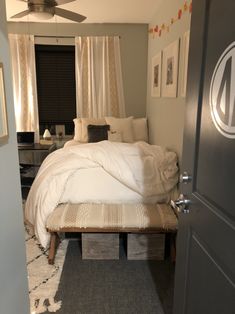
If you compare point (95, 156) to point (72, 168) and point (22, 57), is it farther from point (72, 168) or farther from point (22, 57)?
point (22, 57)

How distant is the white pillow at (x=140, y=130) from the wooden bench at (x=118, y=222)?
2059mm

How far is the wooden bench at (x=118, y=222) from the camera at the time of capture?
2141 mm

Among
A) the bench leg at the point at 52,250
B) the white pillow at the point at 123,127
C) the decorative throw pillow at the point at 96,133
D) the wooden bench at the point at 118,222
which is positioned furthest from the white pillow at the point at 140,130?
the bench leg at the point at 52,250

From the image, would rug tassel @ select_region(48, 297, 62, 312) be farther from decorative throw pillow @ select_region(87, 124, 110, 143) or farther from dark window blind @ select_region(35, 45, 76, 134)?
dark window blind @ select_region(35, 45, 76, 134)

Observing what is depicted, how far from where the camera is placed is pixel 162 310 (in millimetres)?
1755

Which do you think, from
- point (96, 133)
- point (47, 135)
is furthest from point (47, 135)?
point (96, 133)

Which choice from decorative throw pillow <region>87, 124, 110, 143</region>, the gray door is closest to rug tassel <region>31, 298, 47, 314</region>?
the gray door

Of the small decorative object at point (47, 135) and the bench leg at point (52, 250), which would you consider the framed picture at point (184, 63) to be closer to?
the bench leg at point (52, 250)

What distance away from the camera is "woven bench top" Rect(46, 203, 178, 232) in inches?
84.2

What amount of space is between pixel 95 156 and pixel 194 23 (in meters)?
1.52

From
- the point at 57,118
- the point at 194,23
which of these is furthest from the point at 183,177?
the point at 57,118

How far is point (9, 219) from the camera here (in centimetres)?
113

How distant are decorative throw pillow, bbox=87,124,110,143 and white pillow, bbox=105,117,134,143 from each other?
15 centimetres

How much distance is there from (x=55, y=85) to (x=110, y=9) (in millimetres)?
1557
